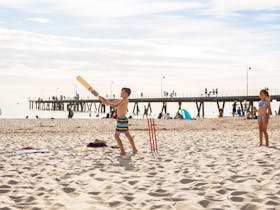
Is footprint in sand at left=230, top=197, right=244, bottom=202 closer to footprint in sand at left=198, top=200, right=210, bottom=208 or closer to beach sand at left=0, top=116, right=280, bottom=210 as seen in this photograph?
beach sand at left=0, top=116, right=280, bottom=210

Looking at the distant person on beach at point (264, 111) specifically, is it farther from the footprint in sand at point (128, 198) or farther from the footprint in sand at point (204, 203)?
the footprint in sand at point (128, 198)

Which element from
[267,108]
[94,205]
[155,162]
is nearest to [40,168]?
[155,162]

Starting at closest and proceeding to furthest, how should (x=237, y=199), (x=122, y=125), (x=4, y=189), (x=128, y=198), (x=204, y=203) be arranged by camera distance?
1. (x=204, y=203)
2. (x=237, y=199)
3. (x=128, y=198)
4. (x=4, y=189)
5. (x=122, y=125)

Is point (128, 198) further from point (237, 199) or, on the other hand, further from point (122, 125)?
point (122, 125)

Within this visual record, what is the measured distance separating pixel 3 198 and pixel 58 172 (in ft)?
6.15

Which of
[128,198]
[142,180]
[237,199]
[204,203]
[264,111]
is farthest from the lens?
[264,111]

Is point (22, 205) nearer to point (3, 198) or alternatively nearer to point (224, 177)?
point (3, 198)

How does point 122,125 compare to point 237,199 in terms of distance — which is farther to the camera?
point 122,125

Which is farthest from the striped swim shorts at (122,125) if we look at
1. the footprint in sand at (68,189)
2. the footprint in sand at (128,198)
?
the footprint in sand at (128,198)

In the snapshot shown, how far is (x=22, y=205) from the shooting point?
454 centimetres

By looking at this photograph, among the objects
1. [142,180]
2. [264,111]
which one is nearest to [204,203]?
[142,180]

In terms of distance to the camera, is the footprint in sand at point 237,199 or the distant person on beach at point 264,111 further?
the distant person on beach at point 264,111

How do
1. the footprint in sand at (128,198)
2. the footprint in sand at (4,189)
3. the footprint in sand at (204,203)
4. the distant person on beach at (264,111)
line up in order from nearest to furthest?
the footprint in sand at (204,203)
the footprint in sand at (128,198)
the footprint in sand at (4,189)
the distant person on beach at (264,111)

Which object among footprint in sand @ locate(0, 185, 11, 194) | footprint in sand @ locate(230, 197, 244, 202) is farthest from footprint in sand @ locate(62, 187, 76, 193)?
footprint in sand @ locate(230, 197, 244, 202)
